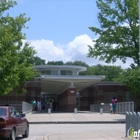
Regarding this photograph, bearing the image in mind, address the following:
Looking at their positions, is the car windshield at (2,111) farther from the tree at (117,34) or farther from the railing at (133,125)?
the tree at (117,34)

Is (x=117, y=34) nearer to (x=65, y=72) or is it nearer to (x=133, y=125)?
(x=65, y=72)

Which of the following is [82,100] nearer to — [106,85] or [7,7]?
[106,85]

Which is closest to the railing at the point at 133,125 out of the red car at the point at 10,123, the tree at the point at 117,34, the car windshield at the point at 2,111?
the red car at the point at 10,123

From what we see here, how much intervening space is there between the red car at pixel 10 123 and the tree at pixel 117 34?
29.4m

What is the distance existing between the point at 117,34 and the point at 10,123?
1232 inches

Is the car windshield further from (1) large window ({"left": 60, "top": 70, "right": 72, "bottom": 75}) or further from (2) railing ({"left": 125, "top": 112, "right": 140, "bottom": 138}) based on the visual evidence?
(1) large window ({"left": 60, "top": 70, "right": 72, "bottom": 75})

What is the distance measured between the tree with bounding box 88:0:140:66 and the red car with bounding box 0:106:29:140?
1156 inches

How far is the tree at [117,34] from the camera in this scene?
148 feet

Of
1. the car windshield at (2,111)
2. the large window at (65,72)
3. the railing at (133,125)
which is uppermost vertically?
the large window at (65,72)

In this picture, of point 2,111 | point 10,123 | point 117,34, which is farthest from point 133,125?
point 117,34

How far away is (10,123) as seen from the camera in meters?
15.6

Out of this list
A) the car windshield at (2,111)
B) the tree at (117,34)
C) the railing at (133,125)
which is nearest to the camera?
the railing at (133,125)

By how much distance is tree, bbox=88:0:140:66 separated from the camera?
45094 mm

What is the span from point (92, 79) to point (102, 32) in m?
7.39
